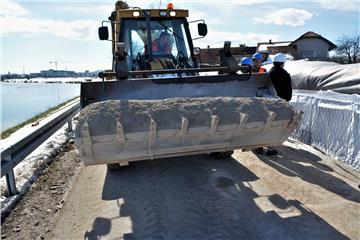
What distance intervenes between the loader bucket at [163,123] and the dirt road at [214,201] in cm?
66

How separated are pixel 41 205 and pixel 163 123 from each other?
2027mm

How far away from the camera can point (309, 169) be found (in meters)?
5.74

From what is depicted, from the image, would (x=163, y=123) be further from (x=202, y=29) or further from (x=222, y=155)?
(x=202, y=29)

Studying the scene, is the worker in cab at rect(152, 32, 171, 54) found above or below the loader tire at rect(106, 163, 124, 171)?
above

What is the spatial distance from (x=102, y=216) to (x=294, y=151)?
426cm

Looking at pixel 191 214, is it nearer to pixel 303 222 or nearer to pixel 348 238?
pixel 303 222

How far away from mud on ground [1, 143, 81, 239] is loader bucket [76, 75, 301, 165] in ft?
3.03

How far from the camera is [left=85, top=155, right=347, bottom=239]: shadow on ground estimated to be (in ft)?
12.1

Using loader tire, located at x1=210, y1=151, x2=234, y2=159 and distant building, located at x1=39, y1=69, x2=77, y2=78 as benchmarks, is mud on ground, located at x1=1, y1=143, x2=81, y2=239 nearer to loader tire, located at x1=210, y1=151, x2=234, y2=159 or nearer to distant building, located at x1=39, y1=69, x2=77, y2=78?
loader tire, located at x1=210, y1=151, x2=234, y2=159

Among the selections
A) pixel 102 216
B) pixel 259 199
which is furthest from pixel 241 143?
pixel 102 216

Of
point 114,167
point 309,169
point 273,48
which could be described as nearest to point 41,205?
point 114,167

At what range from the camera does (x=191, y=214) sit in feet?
13.4

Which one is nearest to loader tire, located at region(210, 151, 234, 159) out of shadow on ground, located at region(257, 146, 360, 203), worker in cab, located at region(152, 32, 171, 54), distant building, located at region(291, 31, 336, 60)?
shadow on ground, located at region(257, 146, 360, 203)

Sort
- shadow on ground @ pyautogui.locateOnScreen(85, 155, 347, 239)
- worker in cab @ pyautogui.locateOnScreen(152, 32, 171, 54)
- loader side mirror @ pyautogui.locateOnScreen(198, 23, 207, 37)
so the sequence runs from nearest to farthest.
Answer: shadow on ground @ pyautogui.locateOnScreen(85, 155, 347, 239), worker in cab @ pyautogui.locateOnScreen(152, 32, 171, 54), loader side mirror @ pyautogui.locateOnScreen(198, 23, 207, 37)
